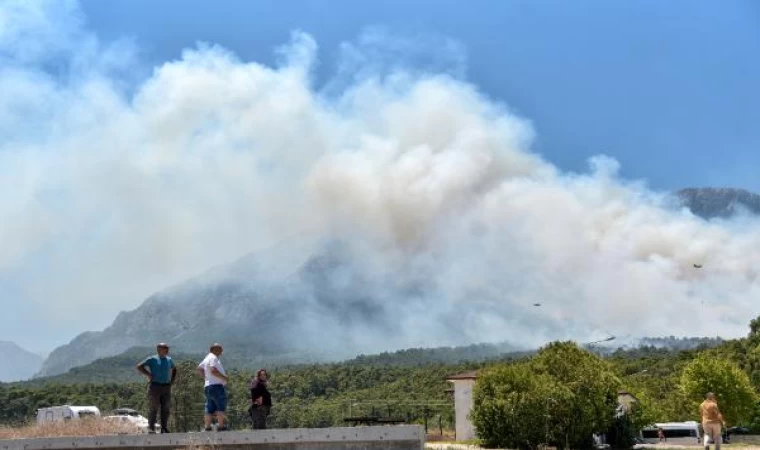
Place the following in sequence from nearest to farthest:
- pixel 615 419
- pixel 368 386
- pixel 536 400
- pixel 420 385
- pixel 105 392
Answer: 1. pixel 536 400
2. pixel 615 419
3. pixel 105 392
4. pixel 420 385
5. pixel 368 386

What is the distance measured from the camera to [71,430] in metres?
19.7

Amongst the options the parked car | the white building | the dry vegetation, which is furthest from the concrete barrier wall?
the white building

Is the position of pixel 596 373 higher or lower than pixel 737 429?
higher

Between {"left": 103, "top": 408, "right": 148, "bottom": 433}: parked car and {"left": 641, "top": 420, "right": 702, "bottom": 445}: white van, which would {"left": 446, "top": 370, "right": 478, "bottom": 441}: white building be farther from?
{"left": 103, "top": 408, "right": 148, "bottom": 433}: parked car

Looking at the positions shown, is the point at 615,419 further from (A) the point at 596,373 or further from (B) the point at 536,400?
(B) the point at 536,400

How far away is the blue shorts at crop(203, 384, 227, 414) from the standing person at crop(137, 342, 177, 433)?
1.39m

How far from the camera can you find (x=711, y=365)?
5969 centimetres

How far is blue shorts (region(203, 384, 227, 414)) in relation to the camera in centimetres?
1580

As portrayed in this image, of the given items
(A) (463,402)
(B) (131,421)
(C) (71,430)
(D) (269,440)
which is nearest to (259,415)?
(D) (269,440)

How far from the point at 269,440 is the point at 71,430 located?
778cm

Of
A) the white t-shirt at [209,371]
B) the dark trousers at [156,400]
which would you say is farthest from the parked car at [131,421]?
the white t-shirt at [209,371]

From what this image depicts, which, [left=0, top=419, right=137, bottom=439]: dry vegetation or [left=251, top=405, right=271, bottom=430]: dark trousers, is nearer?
[left=251, top=405, right=271, bottom=430]: dark trousers

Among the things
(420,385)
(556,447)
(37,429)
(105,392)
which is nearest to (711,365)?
(556,447)

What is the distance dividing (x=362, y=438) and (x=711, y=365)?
170 feet
